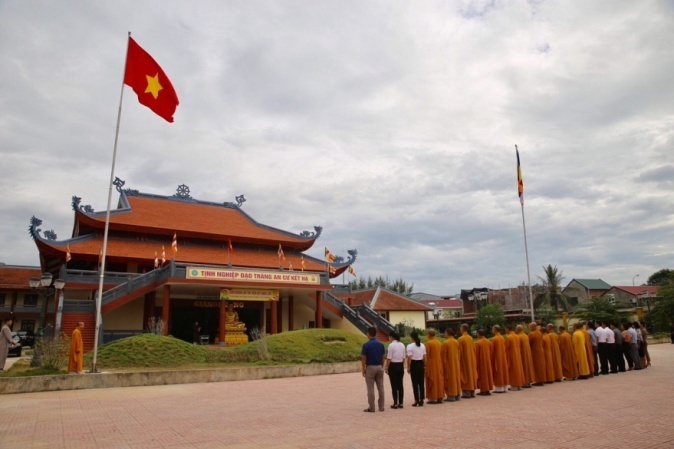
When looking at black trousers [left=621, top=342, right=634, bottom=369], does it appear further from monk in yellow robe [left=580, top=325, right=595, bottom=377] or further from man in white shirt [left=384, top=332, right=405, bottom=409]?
man in white shirt [left=384, top=332, right=405, bottom=409]

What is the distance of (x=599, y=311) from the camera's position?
36.2 metres

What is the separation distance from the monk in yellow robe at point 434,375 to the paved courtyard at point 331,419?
365 mm

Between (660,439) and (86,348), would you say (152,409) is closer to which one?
(660,439)

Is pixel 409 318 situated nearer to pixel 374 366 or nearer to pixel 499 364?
pixel 499 364

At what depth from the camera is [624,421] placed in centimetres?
712

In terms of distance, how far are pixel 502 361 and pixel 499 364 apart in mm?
112

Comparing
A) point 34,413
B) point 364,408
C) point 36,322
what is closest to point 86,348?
point 34,413

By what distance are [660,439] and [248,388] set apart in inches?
369

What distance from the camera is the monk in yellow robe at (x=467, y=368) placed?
10539 mm

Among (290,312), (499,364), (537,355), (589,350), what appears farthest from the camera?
(290,312)

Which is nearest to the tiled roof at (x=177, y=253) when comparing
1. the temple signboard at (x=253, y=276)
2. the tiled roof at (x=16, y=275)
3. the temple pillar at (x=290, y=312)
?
the temple pillar at (x=290, y=312)

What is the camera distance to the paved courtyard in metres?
6.25

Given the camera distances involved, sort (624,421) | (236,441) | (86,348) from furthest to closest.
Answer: (86,348), (624,421), (236,441)

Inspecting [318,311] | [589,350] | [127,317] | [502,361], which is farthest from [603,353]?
[127,317]
